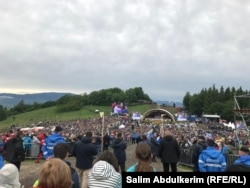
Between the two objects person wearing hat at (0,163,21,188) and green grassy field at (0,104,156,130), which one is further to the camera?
green grassy field at (0,104,156,130)

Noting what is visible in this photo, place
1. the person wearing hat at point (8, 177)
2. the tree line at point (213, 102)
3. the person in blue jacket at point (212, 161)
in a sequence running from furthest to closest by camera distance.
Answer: the tree line at point (213, 102), the person in blue jacket at point (212, 161), the person wearing hat at point (8, 177)

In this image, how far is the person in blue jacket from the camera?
26.5 ft

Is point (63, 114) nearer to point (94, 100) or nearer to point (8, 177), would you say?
point (94, 100)

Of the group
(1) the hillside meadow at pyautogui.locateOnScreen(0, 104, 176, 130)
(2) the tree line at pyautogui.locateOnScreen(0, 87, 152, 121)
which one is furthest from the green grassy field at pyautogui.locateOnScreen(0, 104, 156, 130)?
(2) the tree line at pyautogui.locateOnScreen(0, 87, 152, 121)

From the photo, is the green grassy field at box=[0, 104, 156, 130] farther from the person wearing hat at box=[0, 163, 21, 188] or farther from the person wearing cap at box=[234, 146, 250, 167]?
the person wearing hat at box=[0, 163, 21, 188]

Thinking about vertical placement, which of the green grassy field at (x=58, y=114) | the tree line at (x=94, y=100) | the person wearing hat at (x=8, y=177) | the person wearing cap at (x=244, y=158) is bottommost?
the person wearing hat at (x=8, y=177)

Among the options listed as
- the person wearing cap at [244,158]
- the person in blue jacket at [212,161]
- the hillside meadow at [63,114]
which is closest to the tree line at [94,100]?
the hillside meadow at [63,114]

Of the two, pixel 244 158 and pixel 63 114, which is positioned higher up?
pixel 63 114

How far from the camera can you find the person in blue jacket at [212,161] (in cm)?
808

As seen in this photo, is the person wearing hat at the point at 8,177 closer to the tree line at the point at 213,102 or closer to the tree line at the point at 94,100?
the tree line at the point at 213,102

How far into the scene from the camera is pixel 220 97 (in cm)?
12256

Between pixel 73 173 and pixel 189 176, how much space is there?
219 centimetres

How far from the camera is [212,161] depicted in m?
8.16

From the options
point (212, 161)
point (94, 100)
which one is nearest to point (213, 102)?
point (94, 100)
